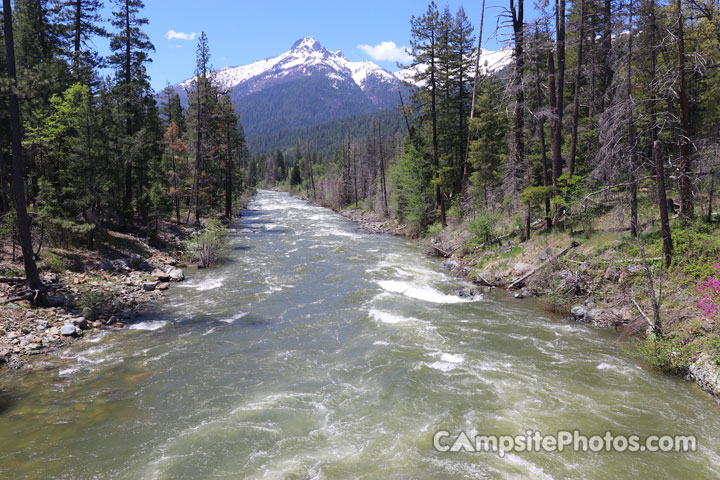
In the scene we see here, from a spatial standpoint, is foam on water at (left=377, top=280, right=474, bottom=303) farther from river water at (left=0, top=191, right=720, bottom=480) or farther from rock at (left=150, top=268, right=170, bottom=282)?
rock at (left=150, top=268, right=170, bottom=282)

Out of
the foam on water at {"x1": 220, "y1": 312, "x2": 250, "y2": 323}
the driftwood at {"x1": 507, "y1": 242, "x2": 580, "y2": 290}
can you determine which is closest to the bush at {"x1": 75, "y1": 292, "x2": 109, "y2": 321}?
the foam on water at {"x1": 220, "y1": 312, "x2": 250, "y2": 323}

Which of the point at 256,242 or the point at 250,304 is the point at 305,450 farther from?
the point at 256,242

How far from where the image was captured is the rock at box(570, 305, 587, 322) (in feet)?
42.1

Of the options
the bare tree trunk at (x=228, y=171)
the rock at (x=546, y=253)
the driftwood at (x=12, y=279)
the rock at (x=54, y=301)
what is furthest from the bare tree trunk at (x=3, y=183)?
the bare tree trunk at (x=228, y=171)

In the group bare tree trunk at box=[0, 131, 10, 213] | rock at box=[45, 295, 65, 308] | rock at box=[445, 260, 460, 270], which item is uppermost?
bare tree trunk at box=[0, 131, 10, 213]

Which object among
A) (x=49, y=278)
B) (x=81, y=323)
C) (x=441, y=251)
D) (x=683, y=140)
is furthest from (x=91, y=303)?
(x=683, y=140)

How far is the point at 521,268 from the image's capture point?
1725 cm

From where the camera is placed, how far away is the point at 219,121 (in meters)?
40.5

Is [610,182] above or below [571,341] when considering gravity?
above

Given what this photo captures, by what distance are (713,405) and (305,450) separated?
27.5ft

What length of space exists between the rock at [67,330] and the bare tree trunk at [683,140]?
19.4 meters

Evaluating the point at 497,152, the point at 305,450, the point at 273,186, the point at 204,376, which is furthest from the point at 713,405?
the point at 273,186

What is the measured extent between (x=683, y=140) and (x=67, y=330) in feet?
66.6

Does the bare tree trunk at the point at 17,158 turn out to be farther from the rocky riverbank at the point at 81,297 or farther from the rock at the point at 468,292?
the rock at the point at 468,292
